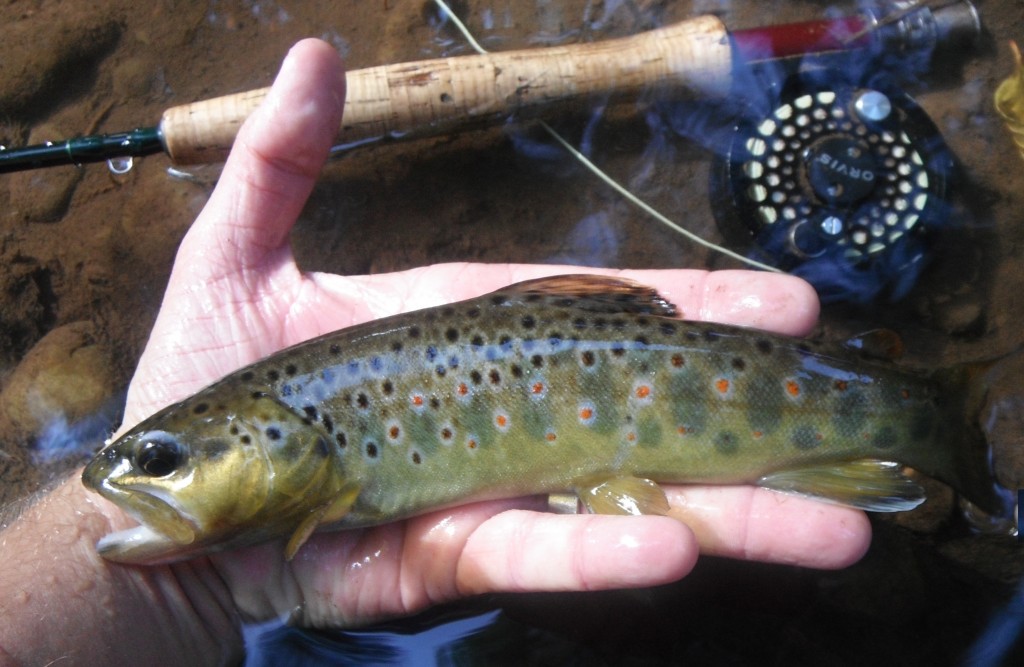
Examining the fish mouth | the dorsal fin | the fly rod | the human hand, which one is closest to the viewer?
the fish mouth

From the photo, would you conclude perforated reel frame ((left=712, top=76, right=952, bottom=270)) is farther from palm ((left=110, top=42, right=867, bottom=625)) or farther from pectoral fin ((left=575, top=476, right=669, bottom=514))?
pectoral fin ((left=575, top=476, right=669, bottom=514))

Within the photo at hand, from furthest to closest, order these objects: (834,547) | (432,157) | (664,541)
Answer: (432,157), (834,547), (664,541)

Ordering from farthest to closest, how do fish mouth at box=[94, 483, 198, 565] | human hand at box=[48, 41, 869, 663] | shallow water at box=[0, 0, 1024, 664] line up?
shallow water at box=[0, 0, 1024, 664], human hand at box=[48, 41, 869, 663], fish mouth at box=[94, 483, 198, 565]

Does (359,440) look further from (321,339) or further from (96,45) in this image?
(96,45)

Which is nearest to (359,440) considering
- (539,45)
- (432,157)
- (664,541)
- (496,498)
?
(496,498)

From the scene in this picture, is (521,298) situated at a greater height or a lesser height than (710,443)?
greater

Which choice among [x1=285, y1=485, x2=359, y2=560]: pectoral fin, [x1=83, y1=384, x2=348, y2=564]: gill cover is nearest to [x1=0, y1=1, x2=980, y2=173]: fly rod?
[x1=83, y1=384, x2=348, y2=564]: gill cover

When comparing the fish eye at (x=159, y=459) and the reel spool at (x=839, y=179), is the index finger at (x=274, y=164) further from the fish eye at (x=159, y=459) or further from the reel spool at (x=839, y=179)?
the reel spool at (x=839, y=179)
